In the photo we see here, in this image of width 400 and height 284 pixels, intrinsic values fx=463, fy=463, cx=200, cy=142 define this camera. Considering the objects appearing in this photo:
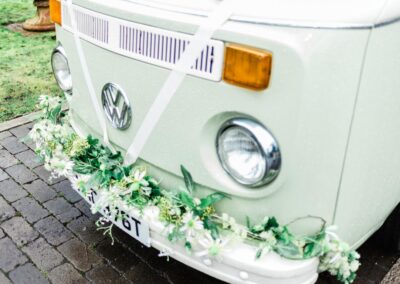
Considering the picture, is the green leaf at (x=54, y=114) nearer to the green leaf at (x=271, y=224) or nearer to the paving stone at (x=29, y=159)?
the paving stone at (x=29, y=159)

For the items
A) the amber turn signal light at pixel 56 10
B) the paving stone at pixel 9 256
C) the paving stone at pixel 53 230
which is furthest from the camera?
the paving stone at pixel 53 230

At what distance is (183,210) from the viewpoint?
187 centimetres

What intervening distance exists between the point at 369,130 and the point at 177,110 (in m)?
0.73

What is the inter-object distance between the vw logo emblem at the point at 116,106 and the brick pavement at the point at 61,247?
0.94m

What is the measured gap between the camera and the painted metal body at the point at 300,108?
4.95ft

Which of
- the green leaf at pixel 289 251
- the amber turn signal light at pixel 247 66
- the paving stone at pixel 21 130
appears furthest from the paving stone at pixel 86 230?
the amber turn signal light at pixel 247 66

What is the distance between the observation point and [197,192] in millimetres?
1919

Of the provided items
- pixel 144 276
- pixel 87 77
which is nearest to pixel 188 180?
pixel 87 77

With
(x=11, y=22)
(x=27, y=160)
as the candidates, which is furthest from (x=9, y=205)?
(x=11, y=22)

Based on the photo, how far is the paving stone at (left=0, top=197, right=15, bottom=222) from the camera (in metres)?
3.06

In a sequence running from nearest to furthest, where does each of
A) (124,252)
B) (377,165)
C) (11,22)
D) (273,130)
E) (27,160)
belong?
(273,130) < (377,165) < (124,252) < (27,160) < (11,22)

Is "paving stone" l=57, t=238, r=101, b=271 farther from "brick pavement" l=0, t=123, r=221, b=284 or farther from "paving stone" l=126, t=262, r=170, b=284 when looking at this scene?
"paving stone" l=126, t=262, r=170, b=284

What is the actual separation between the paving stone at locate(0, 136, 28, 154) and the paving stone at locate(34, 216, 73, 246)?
1019mm

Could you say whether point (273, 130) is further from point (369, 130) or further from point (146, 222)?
point (146, 222)
